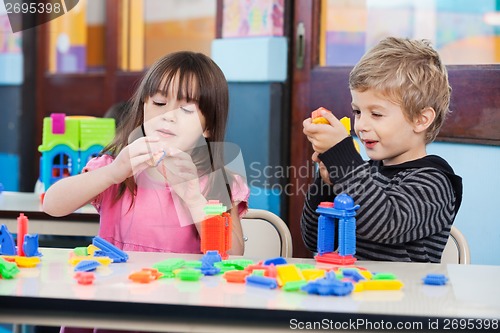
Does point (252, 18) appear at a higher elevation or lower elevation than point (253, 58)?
higher

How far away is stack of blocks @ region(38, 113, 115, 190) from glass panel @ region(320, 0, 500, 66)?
923mm

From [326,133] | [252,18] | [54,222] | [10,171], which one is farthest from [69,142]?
[10,171]

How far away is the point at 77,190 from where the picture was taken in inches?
64.4

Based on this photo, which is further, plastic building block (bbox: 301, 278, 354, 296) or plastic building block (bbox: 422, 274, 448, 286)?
plastic building block (bbox: 422, 274, 448, 286)

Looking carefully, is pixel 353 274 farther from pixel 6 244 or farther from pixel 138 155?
pixel 6 244

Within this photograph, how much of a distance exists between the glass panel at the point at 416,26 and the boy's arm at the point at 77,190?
126 centimetres

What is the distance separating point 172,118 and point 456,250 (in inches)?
27.5

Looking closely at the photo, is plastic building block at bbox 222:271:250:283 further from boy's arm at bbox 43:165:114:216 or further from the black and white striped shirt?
boy's arm at bbox 43:165:114:216

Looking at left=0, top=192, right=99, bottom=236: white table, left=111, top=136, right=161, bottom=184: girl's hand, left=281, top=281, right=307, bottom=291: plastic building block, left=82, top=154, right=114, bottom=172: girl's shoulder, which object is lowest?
left=0, top=192, right=99, bottom=236: white table

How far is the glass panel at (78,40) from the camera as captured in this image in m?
4.89

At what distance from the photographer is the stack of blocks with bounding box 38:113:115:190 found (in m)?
2.48

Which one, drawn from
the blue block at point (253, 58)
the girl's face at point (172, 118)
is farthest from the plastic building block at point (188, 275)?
the blue block at point (253, 58)

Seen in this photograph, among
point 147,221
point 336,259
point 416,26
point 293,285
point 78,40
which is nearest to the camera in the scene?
point 293,285

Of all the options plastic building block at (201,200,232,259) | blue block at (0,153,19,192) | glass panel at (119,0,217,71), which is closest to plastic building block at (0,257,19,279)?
plastic building block at (201,200,232,259)
